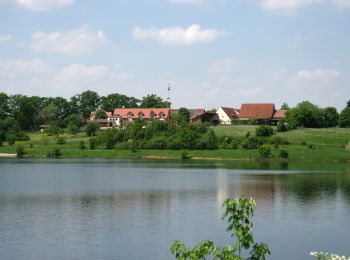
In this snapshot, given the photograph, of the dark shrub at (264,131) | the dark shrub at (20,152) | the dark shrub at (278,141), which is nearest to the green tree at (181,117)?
the dark shrub at (264,131)

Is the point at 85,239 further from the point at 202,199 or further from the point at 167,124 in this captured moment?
the point at 167,124

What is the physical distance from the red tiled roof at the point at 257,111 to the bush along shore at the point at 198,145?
30.2m

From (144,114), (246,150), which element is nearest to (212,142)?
(246,150)

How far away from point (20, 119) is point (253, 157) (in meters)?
92.2

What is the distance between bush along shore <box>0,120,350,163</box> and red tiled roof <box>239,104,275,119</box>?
30171 mm

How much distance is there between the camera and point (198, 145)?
4471 inches

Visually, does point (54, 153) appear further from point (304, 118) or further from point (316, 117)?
point (316, 117)

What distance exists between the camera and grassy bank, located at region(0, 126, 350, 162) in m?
98.5

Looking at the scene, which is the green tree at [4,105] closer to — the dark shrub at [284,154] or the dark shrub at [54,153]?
the dark shrub at [54,153]

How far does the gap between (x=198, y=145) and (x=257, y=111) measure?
53898 millimetres

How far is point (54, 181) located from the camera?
63406mm

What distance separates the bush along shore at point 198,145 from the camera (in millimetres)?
101062

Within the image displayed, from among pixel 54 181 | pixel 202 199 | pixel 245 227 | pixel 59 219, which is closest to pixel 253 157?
pixel 54 181

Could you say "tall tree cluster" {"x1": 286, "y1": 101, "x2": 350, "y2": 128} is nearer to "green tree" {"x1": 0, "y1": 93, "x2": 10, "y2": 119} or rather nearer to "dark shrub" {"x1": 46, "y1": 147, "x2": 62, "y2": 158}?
"dark shrub" {"x1": 46, "y1": 147, "x2": 62, "y2": 158}
